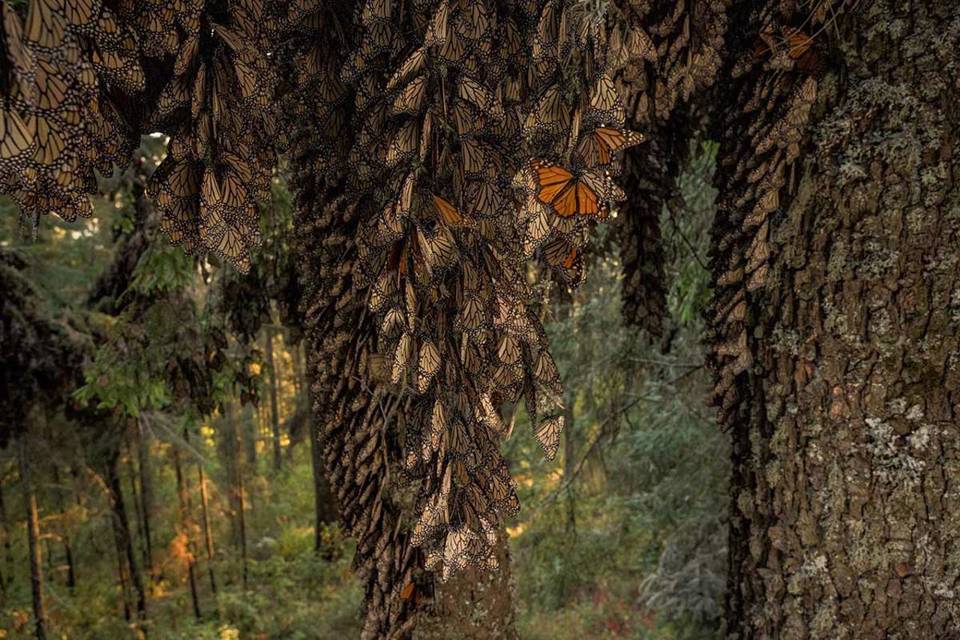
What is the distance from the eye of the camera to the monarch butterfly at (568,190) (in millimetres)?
856

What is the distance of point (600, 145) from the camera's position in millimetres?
889

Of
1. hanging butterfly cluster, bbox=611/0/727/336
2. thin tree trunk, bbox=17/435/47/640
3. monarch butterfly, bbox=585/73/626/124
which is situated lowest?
thin tree trunk, bbox=17/435/47/640

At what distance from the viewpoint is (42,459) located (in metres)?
7.23

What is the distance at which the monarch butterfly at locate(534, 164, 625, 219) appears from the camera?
0.86 meters

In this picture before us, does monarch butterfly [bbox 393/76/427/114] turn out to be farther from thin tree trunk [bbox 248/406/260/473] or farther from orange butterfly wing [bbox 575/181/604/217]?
thin tree trunk [bbox 248/406/260/473]

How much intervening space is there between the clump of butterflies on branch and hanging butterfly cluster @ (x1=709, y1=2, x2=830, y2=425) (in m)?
0.62

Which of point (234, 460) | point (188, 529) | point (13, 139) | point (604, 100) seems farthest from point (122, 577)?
point (604, 100)

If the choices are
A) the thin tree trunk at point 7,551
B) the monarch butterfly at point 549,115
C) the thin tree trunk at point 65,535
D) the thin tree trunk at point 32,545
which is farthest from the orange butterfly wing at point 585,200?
the thin tree trunk at point 7,551

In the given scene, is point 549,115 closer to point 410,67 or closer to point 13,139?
point 410,67

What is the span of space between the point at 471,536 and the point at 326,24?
104cm

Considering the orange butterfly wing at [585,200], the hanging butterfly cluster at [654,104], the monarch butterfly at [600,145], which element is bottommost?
the orange butterfly wing at [585,200]

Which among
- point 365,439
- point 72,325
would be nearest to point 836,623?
point 365,439

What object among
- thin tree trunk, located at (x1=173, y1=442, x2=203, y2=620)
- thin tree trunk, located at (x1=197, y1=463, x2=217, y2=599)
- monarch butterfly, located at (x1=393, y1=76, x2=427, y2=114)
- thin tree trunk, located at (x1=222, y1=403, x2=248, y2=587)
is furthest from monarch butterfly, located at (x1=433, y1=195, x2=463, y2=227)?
thin tree trunk, located at (x1=222, y1=403, x2=248, y2=587)

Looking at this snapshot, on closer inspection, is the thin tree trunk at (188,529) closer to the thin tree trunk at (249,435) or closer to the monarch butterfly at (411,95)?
the thin tree trunk at (249,435)
